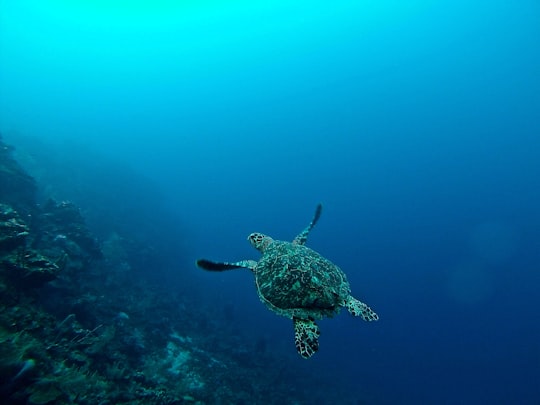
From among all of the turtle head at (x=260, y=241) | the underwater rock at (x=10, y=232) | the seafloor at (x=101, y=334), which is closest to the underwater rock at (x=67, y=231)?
the seafloor at (x=101, y=334)

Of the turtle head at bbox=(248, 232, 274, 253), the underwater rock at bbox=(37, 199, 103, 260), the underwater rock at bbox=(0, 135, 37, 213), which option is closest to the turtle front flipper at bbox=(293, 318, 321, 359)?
the turtle head at bbox=(248, 232, 274, 253)

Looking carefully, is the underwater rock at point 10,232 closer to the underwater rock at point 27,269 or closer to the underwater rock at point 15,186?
the underwater rock at point 27,269

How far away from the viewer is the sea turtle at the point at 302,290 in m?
4.21

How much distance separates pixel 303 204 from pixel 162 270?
71194 millimetres

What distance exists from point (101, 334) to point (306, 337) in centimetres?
954

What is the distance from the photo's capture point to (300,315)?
4219 millimetres

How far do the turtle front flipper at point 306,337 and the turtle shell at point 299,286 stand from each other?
11 cm

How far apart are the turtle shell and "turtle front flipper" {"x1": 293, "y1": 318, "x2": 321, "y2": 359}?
0.11m

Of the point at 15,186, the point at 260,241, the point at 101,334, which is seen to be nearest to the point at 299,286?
the point at 260,241

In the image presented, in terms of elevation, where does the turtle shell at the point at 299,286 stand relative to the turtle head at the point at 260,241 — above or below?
below

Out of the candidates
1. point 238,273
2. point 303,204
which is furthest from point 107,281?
point 303,204

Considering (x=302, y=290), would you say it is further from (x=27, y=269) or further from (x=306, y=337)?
(x=27, y=269)

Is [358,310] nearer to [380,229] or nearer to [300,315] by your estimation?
[300,315]

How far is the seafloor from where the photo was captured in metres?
6.75
